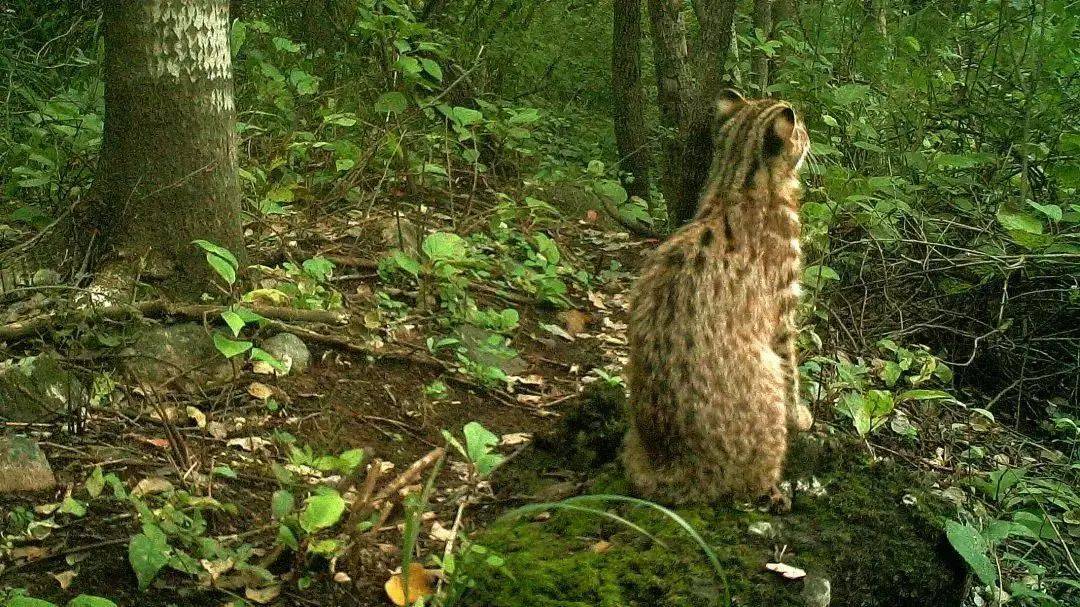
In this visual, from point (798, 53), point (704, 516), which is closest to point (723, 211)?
point (704, 516)

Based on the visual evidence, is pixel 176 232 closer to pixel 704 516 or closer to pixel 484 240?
pixel 484 240

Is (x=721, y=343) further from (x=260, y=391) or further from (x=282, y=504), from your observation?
(x=260, y=391)

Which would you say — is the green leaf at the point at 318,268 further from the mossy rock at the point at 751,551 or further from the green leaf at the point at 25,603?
the green leaf at the point at 25,603

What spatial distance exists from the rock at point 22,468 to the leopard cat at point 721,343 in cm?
242

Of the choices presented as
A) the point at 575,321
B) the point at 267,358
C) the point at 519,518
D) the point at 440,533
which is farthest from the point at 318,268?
the point at 519,518

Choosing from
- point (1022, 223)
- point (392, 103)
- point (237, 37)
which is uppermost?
point (237, 37)

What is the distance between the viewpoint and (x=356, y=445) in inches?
207

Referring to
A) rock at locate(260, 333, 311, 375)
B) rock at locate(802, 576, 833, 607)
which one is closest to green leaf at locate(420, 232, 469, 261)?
rock at locate(260, 333, 311, 375)

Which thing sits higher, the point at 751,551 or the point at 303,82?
the point at 303,82

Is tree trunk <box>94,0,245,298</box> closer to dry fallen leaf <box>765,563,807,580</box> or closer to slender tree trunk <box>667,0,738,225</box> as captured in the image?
slender tree trunk <box>667,0,738,225</box>

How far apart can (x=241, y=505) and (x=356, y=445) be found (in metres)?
0.85

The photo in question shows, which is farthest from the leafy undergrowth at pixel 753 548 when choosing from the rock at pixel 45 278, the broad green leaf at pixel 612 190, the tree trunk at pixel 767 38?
the tree trunk at pixel 767 38

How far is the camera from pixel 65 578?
3.82 metres

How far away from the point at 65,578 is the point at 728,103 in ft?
11.6
